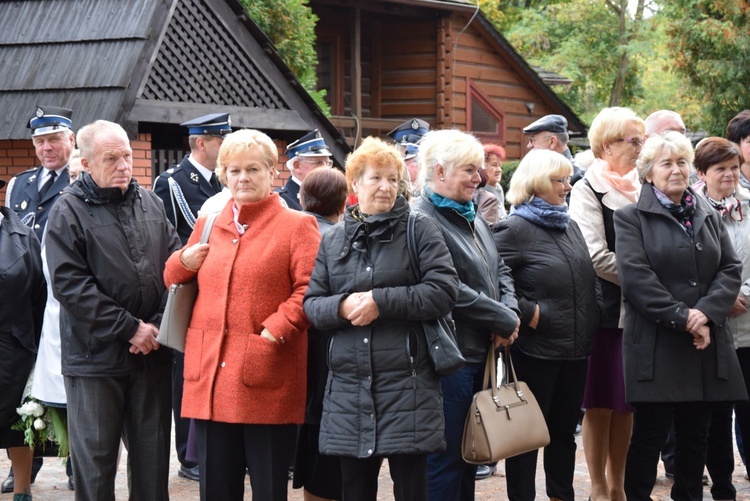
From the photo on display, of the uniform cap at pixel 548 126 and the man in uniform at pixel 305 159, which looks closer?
the man in uniform at pixel 305 159

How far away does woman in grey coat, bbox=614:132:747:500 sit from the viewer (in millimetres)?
5445

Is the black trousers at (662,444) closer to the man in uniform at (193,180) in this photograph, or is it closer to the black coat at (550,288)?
the black coat at (550,288)

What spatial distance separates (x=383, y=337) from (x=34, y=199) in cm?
330

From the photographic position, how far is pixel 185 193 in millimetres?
6738

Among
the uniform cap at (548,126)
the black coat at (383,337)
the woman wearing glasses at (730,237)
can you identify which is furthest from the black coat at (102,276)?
the uniform cap at (548,126)

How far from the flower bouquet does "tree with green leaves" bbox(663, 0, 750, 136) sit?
14.4 meters

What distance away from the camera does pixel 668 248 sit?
18.1ft

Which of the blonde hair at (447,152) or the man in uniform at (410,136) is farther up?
the man in uniform at (410,136)

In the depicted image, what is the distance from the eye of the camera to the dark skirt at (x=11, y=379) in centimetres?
576

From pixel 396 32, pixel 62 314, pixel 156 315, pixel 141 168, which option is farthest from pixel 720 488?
pixel 396 32

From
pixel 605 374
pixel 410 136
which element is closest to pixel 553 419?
pixel 605 374

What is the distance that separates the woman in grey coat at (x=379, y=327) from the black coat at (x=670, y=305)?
131 centimetres

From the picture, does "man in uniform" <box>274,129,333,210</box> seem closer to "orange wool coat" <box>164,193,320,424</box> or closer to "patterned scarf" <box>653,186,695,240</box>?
"orange wool coat" <box>164,193,320,424</box>

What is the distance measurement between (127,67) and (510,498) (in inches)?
259
